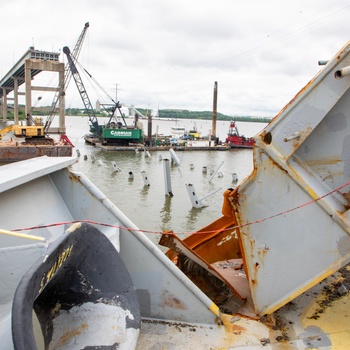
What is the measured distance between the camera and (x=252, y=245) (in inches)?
152

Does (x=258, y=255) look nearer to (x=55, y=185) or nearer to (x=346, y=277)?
(x=346, y=277)

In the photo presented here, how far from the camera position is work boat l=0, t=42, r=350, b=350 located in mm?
2910

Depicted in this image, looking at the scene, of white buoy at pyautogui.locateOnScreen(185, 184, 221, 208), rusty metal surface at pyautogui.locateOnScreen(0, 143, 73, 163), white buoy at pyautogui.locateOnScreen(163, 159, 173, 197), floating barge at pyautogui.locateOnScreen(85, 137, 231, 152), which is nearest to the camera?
white buoy at pyautogui.locateOnScreen(185, 184, 221, 208)

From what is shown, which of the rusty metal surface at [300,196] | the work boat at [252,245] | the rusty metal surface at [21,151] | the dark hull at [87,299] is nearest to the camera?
the dark hull at [87,299]

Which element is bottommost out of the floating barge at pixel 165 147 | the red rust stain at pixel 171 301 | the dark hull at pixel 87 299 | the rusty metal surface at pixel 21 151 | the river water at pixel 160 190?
the river water at pixel 160 190

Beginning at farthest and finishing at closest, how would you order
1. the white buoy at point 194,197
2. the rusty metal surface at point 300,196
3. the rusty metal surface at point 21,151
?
the rusty metal surface at point 21,151, the white buoy at point 194,197, the rusty metal surface at point 300,196

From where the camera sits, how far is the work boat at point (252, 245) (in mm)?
2910

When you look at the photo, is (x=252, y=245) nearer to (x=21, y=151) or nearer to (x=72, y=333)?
(x=72, y=333)

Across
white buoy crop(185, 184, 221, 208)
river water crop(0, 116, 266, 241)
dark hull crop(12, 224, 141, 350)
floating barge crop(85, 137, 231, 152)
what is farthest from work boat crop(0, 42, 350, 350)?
floating barge crop(85, 137, 231, 152)

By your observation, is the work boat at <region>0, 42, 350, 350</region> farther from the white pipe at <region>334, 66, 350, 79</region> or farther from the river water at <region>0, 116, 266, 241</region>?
the river water at <region>0, 116, 266, 241</region>

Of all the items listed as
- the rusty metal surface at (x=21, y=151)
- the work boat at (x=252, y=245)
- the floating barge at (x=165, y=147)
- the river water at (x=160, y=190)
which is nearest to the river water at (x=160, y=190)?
the river water at (x=160, y=190)

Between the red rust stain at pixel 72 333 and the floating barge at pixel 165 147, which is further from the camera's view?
the floating barge at pixel 165 147

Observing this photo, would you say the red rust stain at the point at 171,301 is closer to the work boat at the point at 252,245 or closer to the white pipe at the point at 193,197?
the work boat at the point at 252,245

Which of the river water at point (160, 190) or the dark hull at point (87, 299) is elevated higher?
the dark hull at point (87, 299)
